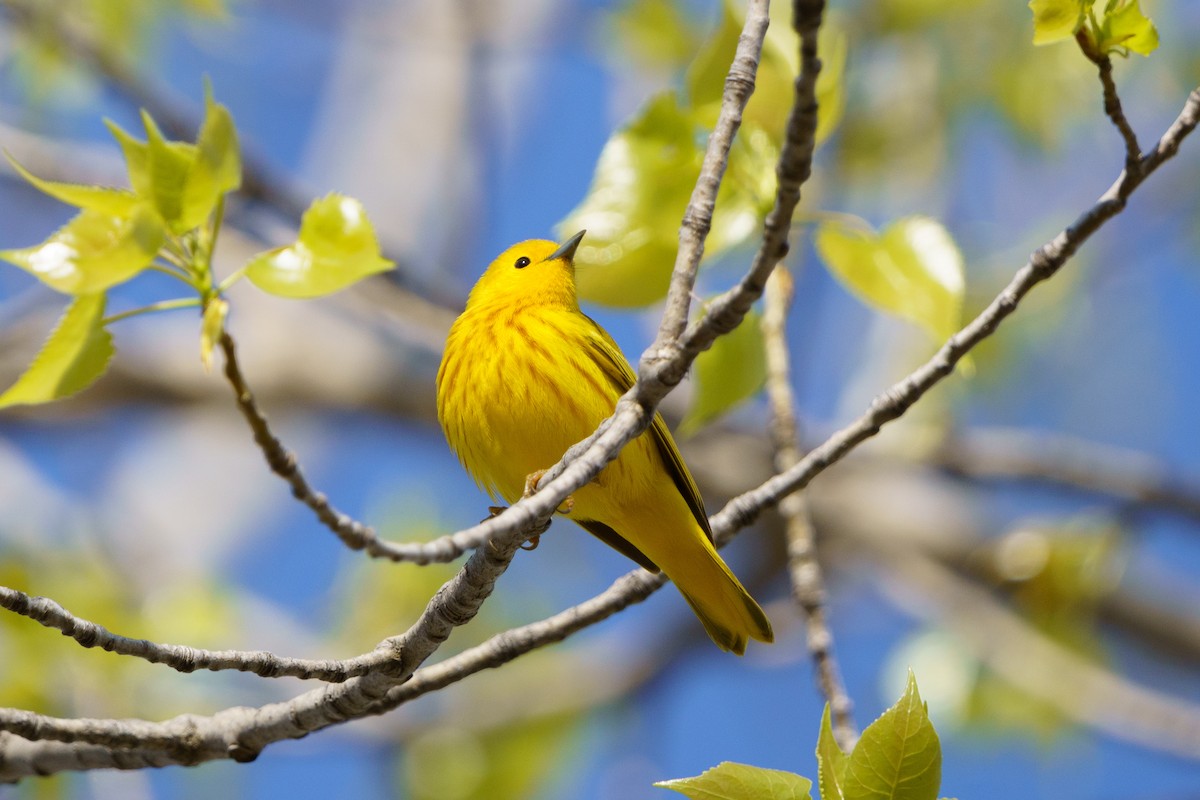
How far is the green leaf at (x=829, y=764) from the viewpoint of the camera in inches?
72.7

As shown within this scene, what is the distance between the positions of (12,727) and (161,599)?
415cm

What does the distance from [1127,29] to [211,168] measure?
144cm

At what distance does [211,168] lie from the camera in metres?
1.83

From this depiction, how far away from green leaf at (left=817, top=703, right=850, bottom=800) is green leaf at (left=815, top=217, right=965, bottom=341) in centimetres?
97

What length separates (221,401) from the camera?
670 cm

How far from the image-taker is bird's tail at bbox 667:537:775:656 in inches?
129

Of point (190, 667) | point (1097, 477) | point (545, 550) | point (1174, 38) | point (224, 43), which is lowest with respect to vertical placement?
point (190, 667)

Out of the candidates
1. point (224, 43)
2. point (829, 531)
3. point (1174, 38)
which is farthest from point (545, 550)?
point (1174, 38)

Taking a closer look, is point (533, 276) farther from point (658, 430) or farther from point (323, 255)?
point (323, 255)

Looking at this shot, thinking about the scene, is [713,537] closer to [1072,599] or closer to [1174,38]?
[1072,599]

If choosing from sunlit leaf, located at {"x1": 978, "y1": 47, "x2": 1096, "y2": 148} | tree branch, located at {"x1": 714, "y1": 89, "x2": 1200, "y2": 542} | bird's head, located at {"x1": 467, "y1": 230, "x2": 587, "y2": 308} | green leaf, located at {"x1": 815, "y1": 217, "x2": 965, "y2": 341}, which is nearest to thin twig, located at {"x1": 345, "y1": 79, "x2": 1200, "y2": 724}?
tree branch, located at {"x1": 714, "y1": 89, "x2": 1200, "y2": 542}

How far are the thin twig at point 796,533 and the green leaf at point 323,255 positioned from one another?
1097mm

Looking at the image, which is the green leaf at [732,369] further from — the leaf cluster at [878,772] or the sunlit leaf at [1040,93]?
the sunlit leaf at [1040,93]

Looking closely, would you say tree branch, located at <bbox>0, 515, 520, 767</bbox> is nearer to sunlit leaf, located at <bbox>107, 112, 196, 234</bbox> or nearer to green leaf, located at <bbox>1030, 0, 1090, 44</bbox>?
sunlit leaf, located at <bbox>107, 112, 196, 234</bbox>
